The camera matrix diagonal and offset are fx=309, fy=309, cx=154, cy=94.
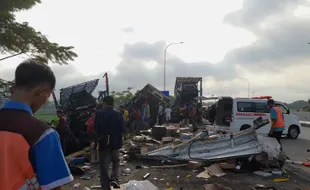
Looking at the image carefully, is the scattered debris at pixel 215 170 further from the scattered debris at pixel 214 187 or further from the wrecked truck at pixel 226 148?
Result: the scattered debris at pixel 214 187

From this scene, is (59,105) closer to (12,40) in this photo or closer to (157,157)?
(12,40)

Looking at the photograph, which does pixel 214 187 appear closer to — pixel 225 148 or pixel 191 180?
pixel 191 180

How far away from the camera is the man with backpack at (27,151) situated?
1438 millimetres

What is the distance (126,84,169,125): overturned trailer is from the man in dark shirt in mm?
12932

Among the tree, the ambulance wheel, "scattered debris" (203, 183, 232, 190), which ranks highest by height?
the tree

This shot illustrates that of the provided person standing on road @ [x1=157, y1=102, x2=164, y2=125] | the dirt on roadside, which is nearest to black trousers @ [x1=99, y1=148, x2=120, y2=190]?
the dirt on roadside

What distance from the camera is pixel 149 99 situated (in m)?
20.8

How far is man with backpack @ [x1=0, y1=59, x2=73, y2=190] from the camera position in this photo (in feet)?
4.72

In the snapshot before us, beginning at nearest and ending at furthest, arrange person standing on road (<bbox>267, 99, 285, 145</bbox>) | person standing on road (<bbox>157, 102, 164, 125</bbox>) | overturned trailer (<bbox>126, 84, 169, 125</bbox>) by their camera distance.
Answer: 1. person standing on road (<bbox>267, 99, 285, 145</bbox>)
2. overturned trailer (<bbox>126, 84, 169, 125</bbox>)
3. person standing on road (<bbox>157, 102, 164, 125</bbox>)

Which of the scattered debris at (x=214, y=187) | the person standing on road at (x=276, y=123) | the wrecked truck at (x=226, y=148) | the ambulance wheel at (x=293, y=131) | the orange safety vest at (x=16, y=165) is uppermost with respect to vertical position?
the orange safety vest at (x=16, y=165)

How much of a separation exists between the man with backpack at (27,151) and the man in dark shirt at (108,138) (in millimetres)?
4459

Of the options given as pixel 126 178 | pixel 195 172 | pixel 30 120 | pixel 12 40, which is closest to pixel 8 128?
pixel 30 120

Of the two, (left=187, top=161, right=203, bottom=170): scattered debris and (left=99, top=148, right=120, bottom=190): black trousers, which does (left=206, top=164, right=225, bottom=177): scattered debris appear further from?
(left=99, top=148, right=120, bottom=190): black trousers

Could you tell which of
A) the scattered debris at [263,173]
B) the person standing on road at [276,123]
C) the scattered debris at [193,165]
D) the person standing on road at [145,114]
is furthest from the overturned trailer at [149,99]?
the scattered debris at [263,173]
